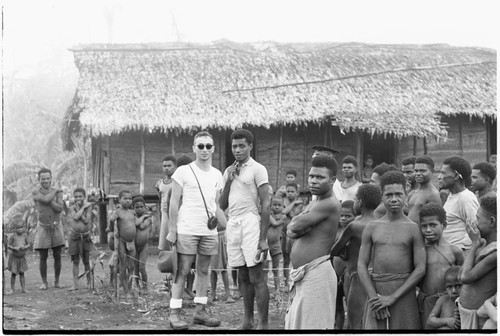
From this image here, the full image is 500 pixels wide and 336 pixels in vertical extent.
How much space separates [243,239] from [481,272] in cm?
221

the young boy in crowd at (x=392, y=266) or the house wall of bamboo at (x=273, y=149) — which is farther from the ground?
the house wall of bamboo at (x=273, y=149)

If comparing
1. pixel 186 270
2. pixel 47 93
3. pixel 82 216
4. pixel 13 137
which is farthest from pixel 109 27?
pixel 186 270

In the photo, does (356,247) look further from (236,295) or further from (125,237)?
(125,237)

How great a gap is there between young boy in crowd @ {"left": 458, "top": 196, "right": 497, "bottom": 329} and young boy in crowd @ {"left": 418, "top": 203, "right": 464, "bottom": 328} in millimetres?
268

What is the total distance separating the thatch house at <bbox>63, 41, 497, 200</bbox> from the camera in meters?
13.1

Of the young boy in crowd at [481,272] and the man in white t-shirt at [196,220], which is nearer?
the young boy in crowd at [481,272]

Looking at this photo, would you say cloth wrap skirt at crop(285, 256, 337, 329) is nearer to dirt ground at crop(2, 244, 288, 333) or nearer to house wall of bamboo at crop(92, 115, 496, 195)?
dirt ground at crop(2, 244, 288, 333)

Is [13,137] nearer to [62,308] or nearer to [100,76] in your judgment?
[100,76]

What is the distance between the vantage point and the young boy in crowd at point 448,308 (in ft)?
14.4

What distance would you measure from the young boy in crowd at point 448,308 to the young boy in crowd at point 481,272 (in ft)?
0.34

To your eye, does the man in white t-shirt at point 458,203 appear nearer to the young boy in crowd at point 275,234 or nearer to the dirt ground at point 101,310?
the dirt ground at point 101,310

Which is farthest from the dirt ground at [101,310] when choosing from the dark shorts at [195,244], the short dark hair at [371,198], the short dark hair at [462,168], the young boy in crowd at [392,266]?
the short dark hair at [462,168]

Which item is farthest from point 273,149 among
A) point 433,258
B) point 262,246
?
point 433,258

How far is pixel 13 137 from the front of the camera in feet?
79.4
